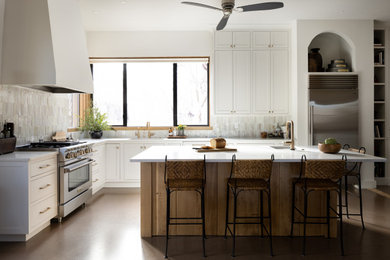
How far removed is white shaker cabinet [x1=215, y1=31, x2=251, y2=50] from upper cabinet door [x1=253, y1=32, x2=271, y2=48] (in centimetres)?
12

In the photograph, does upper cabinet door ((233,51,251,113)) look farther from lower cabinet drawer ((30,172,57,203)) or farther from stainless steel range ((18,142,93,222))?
lower cabinet drawer ((30,172,57,203))

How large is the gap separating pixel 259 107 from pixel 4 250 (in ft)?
15.3

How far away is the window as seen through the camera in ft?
21.2

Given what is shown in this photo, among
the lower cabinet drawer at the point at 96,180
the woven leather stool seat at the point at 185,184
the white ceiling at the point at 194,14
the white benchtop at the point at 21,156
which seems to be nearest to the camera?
the woven leather stool seat at the point at 185,184

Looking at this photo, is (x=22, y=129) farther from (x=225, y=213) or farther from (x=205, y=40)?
(x=205, y=40)

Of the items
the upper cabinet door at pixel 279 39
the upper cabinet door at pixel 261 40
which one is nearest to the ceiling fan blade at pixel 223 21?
the upper cabinet door at pixel 261 40

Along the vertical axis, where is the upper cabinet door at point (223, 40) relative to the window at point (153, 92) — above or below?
above

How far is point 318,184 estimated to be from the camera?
9.88 feet

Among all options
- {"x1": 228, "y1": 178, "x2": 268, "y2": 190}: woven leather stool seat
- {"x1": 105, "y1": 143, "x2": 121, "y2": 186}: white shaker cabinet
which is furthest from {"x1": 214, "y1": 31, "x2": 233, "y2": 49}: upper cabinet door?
{"x1": 228, "y1": 178, "x2": 268, "y2": 190}: woven leather stool seat

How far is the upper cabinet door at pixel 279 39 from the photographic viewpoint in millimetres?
5980

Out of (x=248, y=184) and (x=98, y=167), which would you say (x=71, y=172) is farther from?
(x=248, y=184)

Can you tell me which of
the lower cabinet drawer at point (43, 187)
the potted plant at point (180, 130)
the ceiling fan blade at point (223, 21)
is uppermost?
the ceiling fan blade at point (223, 21)

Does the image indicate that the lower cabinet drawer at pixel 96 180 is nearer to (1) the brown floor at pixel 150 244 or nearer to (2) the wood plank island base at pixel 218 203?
(1) the brown floor at pixel 150 244

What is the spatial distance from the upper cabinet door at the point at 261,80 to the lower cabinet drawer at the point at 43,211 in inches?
154
